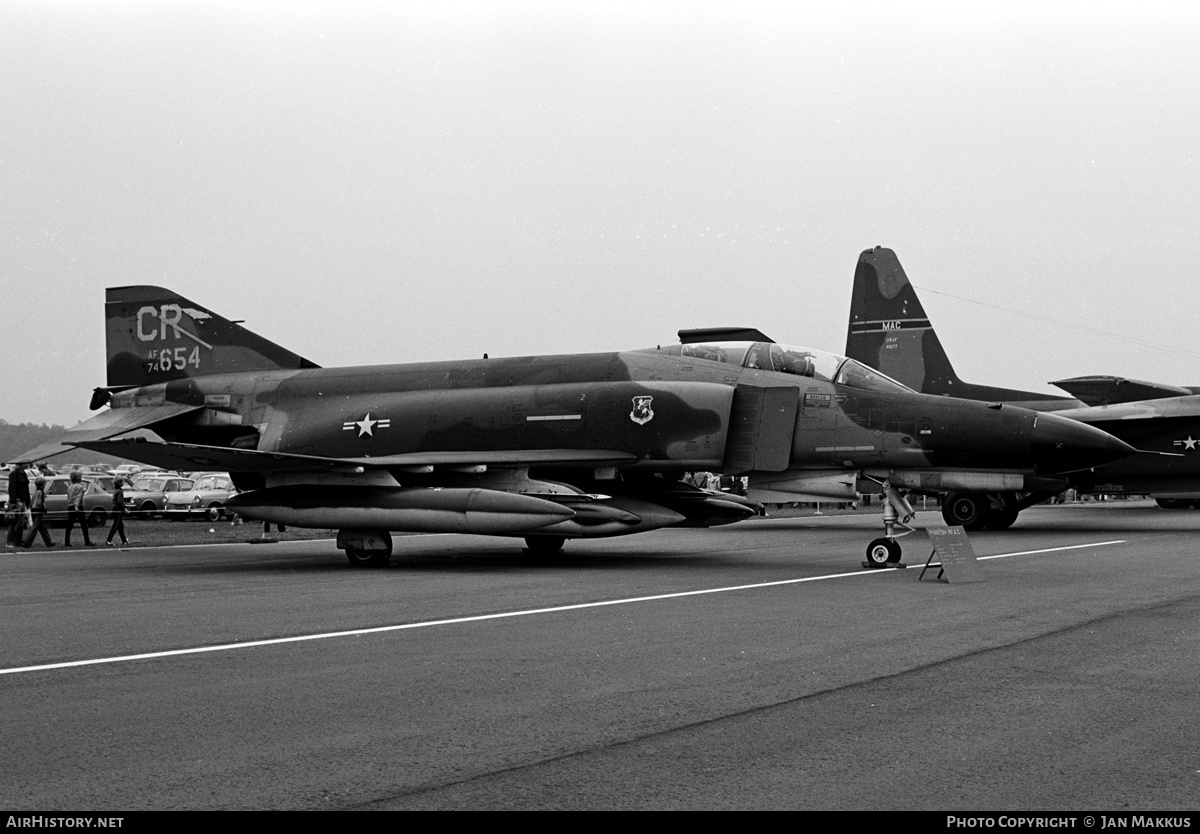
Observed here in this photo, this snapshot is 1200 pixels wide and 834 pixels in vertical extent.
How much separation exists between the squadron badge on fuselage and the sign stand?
163 inches

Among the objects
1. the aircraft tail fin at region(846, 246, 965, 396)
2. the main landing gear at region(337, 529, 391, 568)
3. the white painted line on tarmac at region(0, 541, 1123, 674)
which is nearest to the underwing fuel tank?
the main landing gear at region(337, 529, 391, 568)

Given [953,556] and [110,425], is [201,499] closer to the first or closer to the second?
[110,425]

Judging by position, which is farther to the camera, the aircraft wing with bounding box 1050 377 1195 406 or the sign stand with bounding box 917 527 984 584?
the aircraft wing with bounding box 1050 377 1195 406

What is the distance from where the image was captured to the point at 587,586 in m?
13.0

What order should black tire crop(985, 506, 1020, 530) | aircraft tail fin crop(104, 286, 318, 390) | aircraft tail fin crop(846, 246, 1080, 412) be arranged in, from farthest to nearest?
aircraft tail fin crop(846, 246, 1080, 412) < black tire crop(985, 506, 1020, 530) < aircraft tail fin crop(104, 286, 318, 390)

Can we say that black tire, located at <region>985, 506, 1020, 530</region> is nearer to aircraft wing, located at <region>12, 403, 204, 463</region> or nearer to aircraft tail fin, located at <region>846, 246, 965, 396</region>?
aircraft tail fin, located at <region>846, 246, 965, 396</region>

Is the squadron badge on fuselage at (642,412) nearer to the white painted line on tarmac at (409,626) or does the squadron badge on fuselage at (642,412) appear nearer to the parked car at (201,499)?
the white painted line on tarmac at (409,626)

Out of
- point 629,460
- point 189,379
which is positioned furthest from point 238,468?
point 629,460

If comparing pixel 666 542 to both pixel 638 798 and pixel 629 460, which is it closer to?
pixel 629 460

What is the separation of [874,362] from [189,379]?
17234mm

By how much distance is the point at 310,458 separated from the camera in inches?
632

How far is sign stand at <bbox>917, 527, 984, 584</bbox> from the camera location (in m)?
13.0

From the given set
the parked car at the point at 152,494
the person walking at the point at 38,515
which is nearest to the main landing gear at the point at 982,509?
the person walking at the point at 38,515
